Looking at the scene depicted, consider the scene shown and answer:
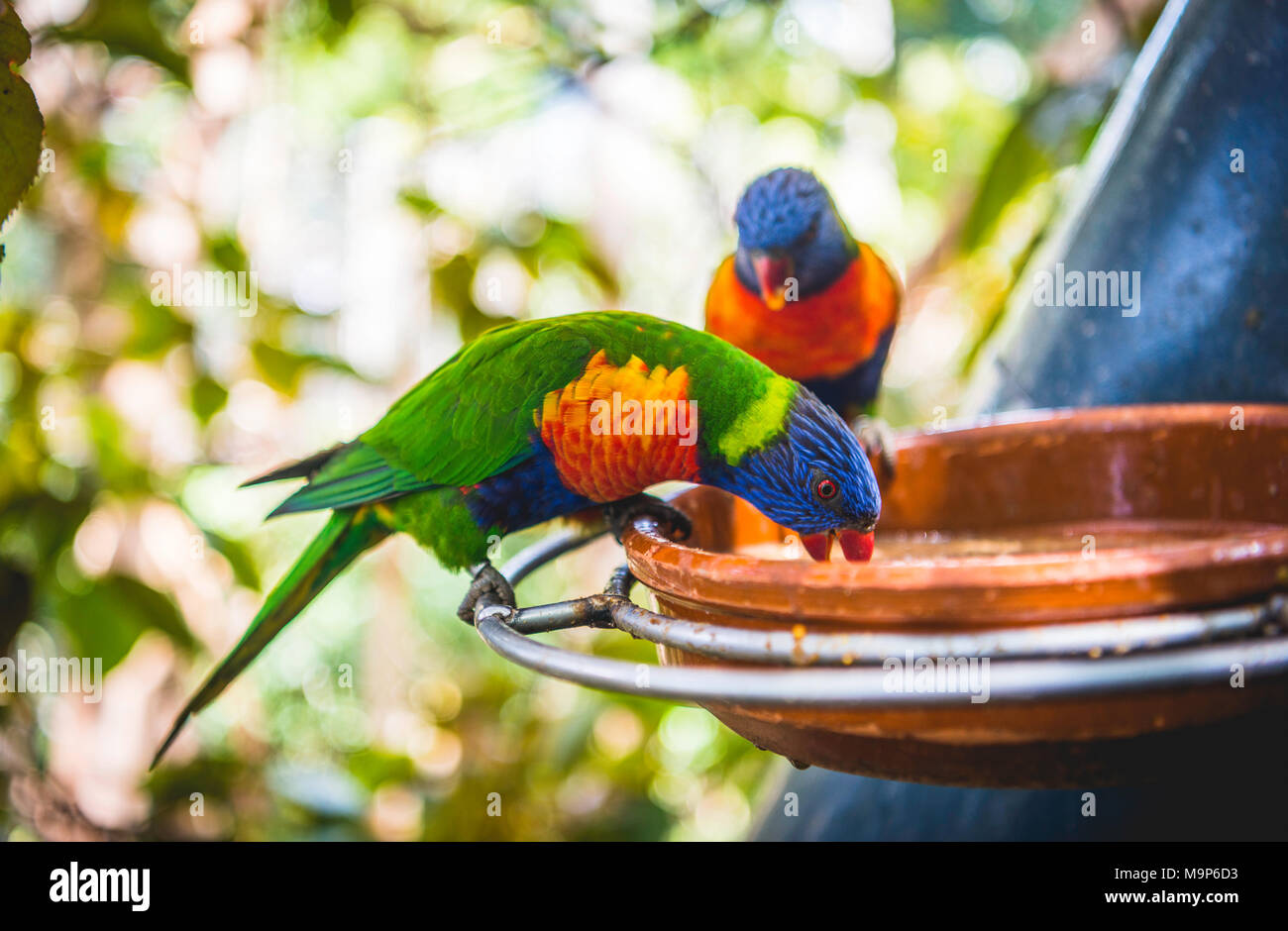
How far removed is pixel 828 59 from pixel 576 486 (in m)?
2.63

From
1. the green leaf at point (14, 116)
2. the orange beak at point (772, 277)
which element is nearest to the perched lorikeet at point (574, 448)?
the orange beak at point (772, 277)

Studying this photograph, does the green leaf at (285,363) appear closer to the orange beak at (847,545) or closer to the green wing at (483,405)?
the green wing at (483,405)

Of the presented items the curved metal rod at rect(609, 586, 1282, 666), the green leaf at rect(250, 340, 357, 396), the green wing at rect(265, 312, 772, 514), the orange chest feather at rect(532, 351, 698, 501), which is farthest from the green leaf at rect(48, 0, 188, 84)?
the curved metal rod at rect(609, 586, 1282, 666)

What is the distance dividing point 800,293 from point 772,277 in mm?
105

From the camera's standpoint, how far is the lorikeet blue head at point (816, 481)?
122cm

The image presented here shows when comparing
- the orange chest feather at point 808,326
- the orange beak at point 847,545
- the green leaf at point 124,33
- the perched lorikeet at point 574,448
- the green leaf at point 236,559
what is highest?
the green leaf at point 124,33

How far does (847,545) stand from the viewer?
4.14 feet

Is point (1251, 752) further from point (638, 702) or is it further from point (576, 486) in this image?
point (638, 702)

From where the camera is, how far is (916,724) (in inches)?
30.1

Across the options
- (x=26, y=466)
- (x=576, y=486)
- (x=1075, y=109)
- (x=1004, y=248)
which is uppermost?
(x=1004, y=248)

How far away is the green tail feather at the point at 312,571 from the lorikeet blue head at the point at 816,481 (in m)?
0.73

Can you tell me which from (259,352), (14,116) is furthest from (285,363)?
(14,116)

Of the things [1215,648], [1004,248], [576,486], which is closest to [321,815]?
[576,486]

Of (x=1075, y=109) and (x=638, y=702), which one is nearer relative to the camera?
(x=1075, y=109)
